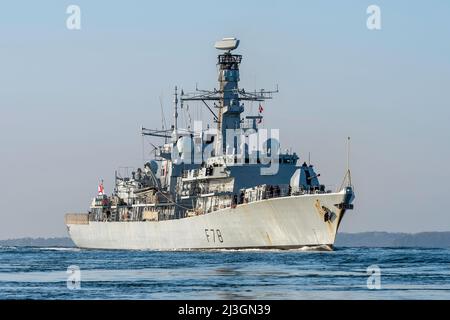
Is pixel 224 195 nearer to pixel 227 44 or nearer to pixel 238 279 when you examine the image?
pixel 227 44

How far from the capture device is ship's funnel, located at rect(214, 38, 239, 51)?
291ft

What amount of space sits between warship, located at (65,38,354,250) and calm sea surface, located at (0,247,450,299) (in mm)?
5555

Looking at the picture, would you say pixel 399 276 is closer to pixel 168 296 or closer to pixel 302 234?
pixel 168 296

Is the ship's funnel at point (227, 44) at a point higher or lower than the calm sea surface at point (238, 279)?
higher

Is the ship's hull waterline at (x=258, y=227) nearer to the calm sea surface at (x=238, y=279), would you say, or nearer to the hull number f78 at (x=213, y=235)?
A: the hull number f78 at (x=213, y=235)

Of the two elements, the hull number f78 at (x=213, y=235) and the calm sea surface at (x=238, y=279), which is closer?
the calm sea surface at (x=238, y=279)

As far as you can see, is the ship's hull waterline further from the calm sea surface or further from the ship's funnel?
the ship's funnel

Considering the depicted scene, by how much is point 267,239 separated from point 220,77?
1982 centimetres

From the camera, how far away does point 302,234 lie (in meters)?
73.5

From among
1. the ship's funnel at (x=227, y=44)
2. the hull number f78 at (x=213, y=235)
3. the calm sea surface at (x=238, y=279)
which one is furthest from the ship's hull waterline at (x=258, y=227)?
the ship's funnel at (x=227, y=44)

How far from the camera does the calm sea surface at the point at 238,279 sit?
132ft

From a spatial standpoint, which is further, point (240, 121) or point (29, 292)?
point (240, 121)

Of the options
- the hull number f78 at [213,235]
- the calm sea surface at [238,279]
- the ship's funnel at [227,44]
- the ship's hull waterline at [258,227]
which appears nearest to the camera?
the calm sea surface at [238,279]

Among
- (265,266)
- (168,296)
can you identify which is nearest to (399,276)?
(265,266)
